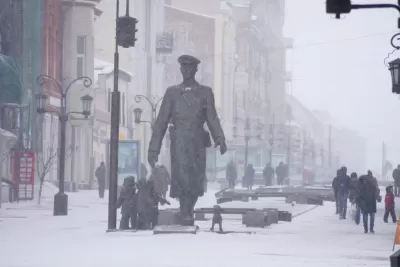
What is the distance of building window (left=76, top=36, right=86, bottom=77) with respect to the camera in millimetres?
55656

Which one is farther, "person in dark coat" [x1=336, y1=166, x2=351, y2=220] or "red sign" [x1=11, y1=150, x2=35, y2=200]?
"red sign" [x1=11, y1=150, x2=35, y2=200]

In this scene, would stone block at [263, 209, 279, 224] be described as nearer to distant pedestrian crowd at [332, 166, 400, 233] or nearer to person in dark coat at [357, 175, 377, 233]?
distant pedestrian crowd at [332, 166, 400, 233]

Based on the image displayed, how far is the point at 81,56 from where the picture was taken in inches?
2207

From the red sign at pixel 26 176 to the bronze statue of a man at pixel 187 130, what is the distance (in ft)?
65.9

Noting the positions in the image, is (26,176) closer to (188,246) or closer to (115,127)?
(115,127)

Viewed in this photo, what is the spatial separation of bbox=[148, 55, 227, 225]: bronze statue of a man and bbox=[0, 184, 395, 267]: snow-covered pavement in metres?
0.85

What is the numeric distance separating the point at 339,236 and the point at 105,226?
489cm

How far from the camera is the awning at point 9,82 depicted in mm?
38728

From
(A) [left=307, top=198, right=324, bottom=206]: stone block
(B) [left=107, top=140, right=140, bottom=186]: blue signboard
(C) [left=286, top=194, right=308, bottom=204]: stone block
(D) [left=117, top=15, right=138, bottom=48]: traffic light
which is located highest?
(D) [left=117, top=15, right=138, bottom=48]: traffic light

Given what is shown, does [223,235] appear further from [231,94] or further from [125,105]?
[231,94]

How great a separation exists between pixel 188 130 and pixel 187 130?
0.6 inches

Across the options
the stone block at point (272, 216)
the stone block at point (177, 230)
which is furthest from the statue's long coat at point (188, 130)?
the stone block at point (272, 216)

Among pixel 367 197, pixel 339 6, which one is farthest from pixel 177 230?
pixel 339 6

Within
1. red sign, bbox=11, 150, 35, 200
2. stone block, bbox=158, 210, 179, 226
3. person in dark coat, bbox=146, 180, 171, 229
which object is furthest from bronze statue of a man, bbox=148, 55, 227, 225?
red sign, bbox=11, 150, 35, 200
